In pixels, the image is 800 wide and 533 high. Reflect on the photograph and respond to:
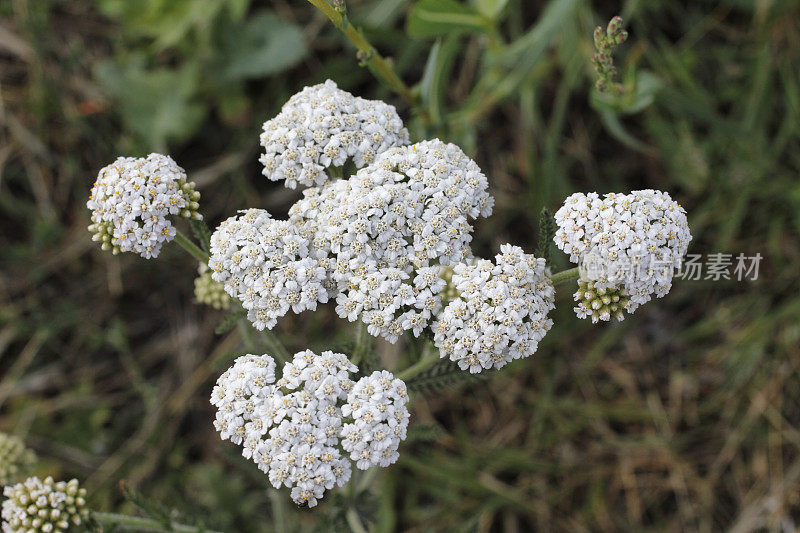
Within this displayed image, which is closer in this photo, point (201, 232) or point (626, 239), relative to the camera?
point (626, 239)

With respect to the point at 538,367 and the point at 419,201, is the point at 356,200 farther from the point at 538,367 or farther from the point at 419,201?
the point at 538,367

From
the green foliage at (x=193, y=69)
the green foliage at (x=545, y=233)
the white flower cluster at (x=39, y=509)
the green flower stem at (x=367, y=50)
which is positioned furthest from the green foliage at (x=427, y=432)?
the green foliage at (x=193, y=69)

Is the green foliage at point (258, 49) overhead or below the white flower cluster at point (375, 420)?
overhead

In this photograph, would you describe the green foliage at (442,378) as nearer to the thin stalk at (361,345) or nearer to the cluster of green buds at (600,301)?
the thin stalk at (361,345)

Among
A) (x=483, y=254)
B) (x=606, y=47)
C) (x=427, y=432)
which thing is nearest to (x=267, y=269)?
(x=427, y=432)

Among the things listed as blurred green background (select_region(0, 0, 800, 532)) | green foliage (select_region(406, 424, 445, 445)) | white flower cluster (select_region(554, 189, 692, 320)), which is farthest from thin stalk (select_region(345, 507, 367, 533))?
white flower cluster (select_region(554, 189, 692, 320))

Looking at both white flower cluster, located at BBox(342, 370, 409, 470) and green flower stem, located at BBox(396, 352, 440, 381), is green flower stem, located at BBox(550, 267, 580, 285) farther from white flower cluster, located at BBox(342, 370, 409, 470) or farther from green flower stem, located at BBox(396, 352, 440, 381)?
white flower cluster, located at BBox(342, 370, 409, 470)

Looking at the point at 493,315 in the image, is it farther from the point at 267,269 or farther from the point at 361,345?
the point at 267,269
